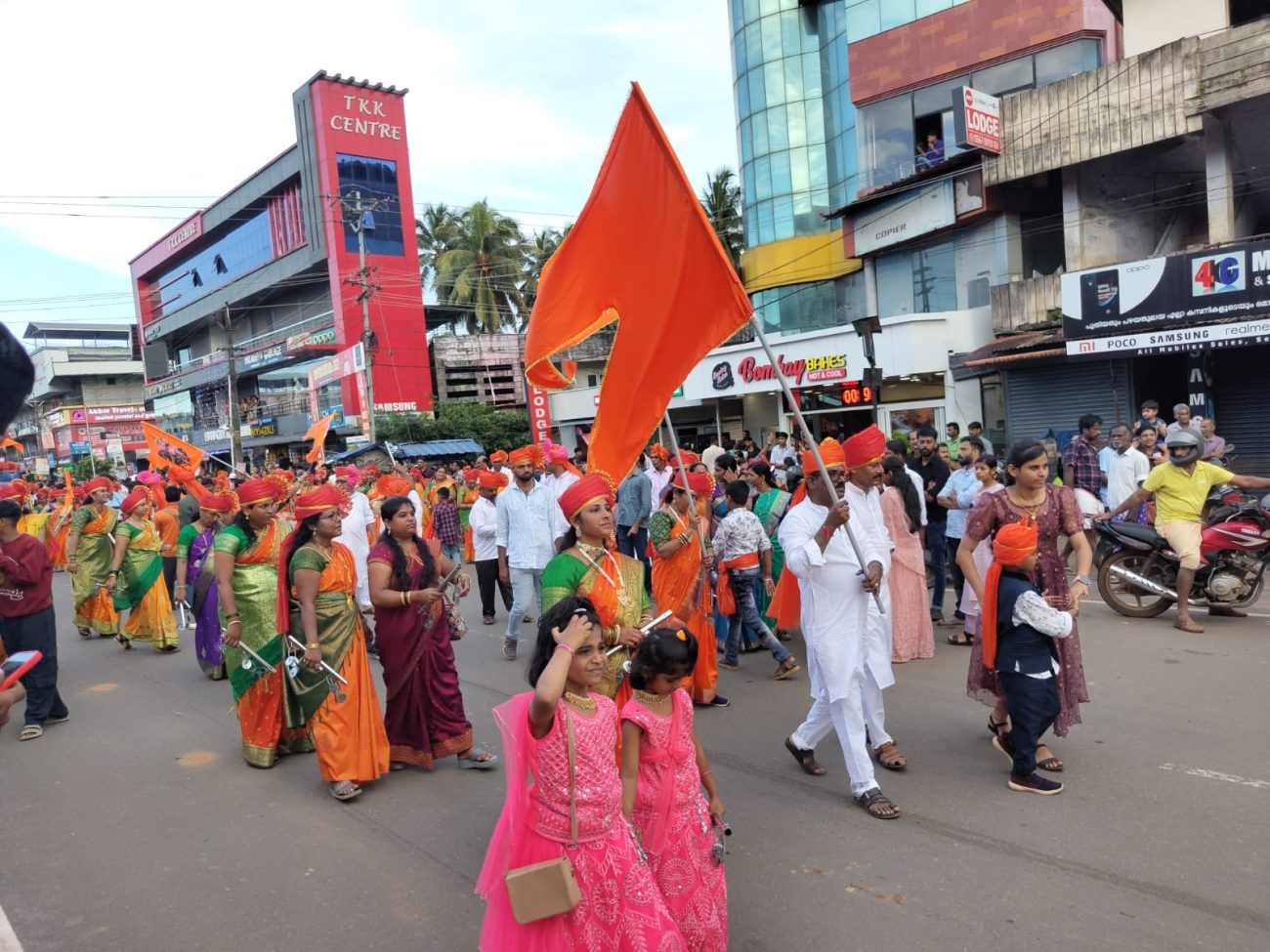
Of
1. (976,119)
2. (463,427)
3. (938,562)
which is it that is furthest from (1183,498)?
(463,427)

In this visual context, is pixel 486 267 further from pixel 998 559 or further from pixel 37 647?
pixel 998 559

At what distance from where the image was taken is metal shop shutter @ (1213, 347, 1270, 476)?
15383 millimetres

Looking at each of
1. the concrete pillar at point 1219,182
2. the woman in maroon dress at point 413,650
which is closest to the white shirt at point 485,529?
the woman in maroon dress at point 413,650

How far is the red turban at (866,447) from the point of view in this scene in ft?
15.3

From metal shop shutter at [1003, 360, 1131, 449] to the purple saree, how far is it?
48.5 feet

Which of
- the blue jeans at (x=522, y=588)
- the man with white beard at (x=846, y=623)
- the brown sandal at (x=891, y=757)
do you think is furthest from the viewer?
the blue jeans at (x=522, y=588)

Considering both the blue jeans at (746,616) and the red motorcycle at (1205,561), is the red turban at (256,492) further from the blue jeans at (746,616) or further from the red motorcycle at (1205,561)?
the red motorcycle at (1205,561)

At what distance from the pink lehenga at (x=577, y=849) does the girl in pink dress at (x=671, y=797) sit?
178 mm

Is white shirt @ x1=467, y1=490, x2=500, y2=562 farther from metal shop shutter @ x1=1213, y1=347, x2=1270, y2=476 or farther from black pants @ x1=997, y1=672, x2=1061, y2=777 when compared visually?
metal shop shutter @ x1=1213, y1=347, x2=1270, y2=476

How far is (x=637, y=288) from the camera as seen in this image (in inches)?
174

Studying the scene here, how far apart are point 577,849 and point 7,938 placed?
2667 millimetres

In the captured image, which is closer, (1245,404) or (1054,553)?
(1054,553)

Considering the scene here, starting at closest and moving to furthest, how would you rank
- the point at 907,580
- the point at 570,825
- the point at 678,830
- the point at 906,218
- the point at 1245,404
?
the point at 570,825
the point at 678,830
the point at 907,580
the point at 1245,404
the point at 906,218

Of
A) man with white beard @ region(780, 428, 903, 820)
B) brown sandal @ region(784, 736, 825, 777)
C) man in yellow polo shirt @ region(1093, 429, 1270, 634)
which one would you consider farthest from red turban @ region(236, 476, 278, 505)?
man in yellow polo shirt @ region(1093, 429, 1270, 634)
